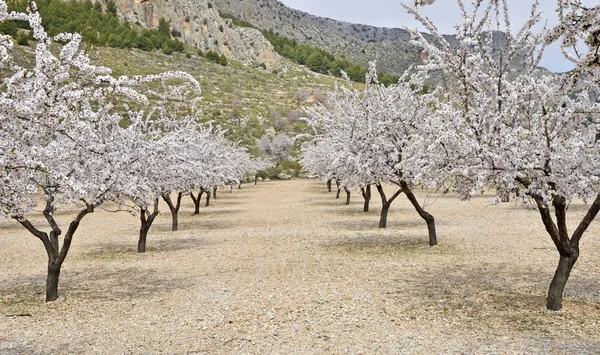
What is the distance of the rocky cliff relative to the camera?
139m

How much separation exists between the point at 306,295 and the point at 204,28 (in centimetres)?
14866

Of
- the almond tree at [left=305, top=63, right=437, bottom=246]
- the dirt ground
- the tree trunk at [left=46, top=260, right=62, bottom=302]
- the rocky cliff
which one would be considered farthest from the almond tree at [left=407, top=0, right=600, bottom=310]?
the rocky cliff

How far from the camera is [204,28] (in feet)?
491

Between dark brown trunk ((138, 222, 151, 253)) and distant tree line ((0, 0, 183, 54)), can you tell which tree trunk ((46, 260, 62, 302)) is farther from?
distant tree line ((0, 0, 183, 54))

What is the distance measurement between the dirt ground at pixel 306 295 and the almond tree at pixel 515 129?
6.51 feet

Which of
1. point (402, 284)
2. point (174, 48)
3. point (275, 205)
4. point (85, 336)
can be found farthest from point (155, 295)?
point (174, 48)

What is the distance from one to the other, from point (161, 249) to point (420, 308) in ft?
38.7

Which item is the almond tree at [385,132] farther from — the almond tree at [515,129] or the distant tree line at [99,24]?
the distant tree line at [99,24]

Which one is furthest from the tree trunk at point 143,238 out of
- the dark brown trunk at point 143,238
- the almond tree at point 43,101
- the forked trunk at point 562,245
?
the forked trunk at point 562,245

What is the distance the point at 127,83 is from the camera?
282 inches

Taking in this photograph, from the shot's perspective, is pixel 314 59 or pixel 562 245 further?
pixel 314 59

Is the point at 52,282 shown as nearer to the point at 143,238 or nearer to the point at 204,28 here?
the point at 143,238

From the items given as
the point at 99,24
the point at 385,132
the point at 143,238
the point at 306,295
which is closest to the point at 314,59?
the point at 99,24

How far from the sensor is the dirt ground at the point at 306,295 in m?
8.63
